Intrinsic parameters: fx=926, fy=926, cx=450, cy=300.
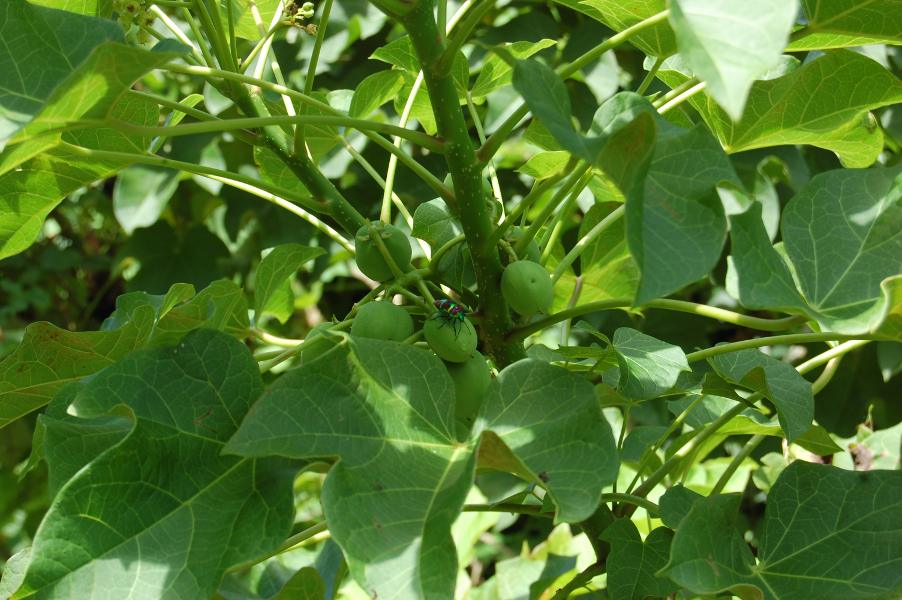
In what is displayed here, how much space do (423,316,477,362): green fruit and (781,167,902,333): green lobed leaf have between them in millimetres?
272

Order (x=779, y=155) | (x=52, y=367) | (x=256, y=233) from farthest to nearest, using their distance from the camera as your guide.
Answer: (x=256, y=233), (x=779, y=155), (x=52, y=367)

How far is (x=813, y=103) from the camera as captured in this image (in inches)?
35.1

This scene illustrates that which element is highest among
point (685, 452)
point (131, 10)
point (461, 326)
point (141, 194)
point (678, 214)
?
point (131, 10)

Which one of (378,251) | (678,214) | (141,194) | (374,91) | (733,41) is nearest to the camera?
(733,41)

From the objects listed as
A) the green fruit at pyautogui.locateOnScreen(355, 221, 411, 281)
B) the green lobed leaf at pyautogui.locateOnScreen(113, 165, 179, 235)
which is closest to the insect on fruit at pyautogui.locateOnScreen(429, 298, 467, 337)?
the green fruit at pyautogui.locateOnScreen(355, 221, 411, 281)

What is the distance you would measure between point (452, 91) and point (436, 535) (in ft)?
1.19

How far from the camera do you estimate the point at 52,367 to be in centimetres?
89

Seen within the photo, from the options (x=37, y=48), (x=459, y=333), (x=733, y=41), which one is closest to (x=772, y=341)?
(x=459, y=333)

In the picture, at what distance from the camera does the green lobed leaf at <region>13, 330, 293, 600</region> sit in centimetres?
64

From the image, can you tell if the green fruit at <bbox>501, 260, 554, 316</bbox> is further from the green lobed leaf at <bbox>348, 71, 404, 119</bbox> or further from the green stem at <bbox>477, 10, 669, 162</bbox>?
the green lobed leaf at <bbox>348, 71, 404, 119</bbox>

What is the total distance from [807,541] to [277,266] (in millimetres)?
621

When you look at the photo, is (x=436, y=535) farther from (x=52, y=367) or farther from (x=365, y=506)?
(x=52, y=367)

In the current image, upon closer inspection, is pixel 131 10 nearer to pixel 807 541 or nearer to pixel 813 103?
pixel 813 103

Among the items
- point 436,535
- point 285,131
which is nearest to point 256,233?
point 285,131
